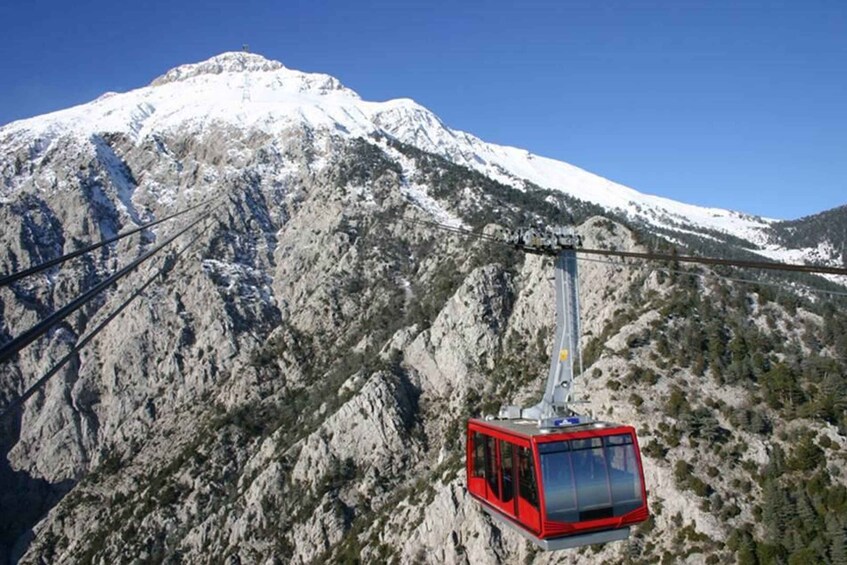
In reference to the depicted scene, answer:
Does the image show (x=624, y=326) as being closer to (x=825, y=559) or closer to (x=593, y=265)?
(x=593, y=265)

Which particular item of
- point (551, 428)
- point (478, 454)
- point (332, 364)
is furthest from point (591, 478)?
point (332, 364)

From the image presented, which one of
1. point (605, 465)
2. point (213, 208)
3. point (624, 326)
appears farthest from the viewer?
point (213, 208)

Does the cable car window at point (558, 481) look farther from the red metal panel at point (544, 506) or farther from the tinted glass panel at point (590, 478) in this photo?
the red metal panel at point (544, 506)

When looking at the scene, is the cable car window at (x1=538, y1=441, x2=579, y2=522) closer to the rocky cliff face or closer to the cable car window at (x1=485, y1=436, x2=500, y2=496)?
the cable car window at (x1=485, y1=436, x2=500, y2=496)

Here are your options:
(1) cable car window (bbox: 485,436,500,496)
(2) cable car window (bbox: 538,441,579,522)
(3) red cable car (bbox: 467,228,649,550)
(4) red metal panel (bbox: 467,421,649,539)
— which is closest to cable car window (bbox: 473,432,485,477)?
(1) cable car window (bbox: 485,436,500,496)

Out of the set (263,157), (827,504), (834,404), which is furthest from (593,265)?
(263,157)

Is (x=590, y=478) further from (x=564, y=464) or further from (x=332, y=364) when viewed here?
(x=332, y=364)

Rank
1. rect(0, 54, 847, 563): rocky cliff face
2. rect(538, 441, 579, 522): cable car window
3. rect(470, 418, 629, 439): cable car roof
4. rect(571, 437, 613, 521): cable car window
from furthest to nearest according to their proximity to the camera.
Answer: rect(0, 54, 847, 563): rocky cliff face < rect(470, 418, 629, 439): cable car roof < rect(571, 437, 613, 521): cable car window < rect(538, 441, 579, 522): cable car window
